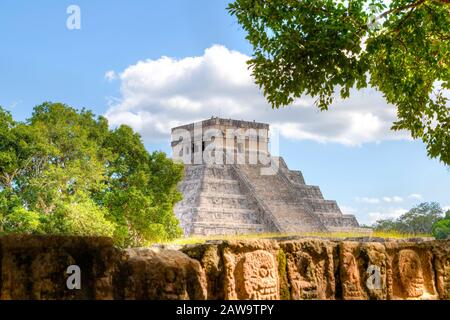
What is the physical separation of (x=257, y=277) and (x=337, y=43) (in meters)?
5.98

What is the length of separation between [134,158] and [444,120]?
14509 mm

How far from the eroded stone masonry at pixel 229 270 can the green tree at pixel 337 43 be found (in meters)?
4.77

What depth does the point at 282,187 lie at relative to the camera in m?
46.4

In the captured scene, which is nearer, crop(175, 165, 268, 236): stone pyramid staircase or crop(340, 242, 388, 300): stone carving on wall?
crop(340, 242, 388, 300): stone carving on wall

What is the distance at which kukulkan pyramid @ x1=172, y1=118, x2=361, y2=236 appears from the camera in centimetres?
3788

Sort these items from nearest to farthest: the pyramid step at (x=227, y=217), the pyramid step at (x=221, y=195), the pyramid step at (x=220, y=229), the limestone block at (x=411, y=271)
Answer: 1. the limestone block at (x=411, y=271)
2. the pyramid step at (x=220, y=229)
3. the pyramid step at (x=227, y=217)
4. the pyramid step at (x=221, y=195)

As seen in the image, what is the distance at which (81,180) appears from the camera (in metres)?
23.0

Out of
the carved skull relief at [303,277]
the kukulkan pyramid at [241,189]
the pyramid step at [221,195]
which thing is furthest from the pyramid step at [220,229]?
the carved skull relief at [303,277]

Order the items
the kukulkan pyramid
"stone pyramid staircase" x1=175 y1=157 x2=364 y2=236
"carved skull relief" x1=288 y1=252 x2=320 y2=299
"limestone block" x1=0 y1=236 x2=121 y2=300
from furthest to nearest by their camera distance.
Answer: the kukulkan pyramid → "stone pyramid staircase" x1=175 y1=157 x2=364 y2=236 → "carved skull relief" x1=288 y1=252 x2=320 y2=299 → "limestone block" x1=0 y1=236 x2=121 y2=300

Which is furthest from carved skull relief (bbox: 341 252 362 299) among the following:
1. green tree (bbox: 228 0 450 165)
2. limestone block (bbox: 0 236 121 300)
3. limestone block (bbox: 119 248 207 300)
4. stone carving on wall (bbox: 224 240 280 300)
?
green tree (bbox: 228 0 450 165)

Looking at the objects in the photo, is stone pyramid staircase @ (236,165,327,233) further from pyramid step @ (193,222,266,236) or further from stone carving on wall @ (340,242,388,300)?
stone carving on wall @ (340,242,388,300)

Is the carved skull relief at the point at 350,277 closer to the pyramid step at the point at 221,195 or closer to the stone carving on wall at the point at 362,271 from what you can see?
the stone carving on wall at the point at 362,271

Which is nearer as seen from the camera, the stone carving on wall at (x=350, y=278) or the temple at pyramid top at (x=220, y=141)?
the stone carving on wall at (x=350, y=278)

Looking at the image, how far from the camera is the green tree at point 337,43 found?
9.34m
